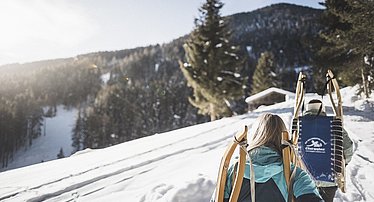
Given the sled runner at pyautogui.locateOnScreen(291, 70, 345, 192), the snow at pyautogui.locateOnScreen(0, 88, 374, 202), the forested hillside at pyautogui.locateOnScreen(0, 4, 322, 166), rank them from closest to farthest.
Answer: the sled runner at pyautogui.locateOnScreen(291, 70, 345, 192) → the snow at pyautogui.locateOnScreen(0, 88, 374, 202) → the forested hillside at pyautogui.locateOnScreen(0, 4, 322, 166)

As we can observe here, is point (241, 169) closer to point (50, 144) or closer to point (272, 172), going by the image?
point (272, 172)

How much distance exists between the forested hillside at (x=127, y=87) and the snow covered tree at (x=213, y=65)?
1909 millimetres

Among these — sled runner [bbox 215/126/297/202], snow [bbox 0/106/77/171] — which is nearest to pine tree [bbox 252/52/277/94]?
sled runner [bbox 215/126/297/202]

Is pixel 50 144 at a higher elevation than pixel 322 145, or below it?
below

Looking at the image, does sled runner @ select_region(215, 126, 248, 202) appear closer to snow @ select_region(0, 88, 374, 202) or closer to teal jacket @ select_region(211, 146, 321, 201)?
teal jacket @ select_region(211, 146, 321, 201)

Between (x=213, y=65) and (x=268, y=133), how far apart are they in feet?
68.1

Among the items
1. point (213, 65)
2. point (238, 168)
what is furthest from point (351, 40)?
point (238, 168)

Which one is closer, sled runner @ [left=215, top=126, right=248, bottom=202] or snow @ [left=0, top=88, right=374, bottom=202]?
sled runner @ [left=215, top=126, right=248, bottom=202]

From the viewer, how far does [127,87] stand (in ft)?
360

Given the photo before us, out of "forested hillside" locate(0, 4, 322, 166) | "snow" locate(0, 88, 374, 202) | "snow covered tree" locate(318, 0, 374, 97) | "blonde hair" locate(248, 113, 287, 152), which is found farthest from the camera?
"forested hillside" locate(0, 4, 322, 166)

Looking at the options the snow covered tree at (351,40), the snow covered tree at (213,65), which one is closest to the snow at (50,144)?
the snow covered tree at (213,65)

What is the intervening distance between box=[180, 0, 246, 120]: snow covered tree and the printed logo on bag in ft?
61.5

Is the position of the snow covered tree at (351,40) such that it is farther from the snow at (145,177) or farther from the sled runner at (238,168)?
the sled runner at (238,168)

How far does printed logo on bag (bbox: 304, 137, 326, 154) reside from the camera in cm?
328
